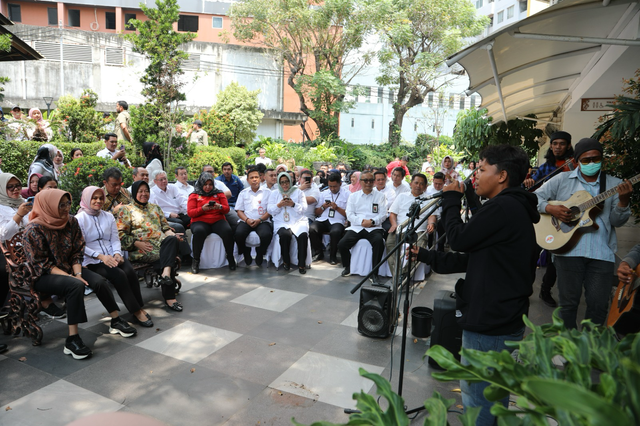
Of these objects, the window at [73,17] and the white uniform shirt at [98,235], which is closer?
the white uniform shirt at [98,235]

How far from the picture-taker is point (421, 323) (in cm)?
455

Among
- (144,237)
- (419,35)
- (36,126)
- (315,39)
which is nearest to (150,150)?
(36,126)

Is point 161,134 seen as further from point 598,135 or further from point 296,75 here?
point 296,75

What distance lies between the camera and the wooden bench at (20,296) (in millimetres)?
4320

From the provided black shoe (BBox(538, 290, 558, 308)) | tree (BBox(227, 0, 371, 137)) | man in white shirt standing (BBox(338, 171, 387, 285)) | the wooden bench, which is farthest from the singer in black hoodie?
tree (BBox(227, 0, 371, 137))

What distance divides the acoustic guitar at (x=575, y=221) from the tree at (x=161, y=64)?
8804 mm

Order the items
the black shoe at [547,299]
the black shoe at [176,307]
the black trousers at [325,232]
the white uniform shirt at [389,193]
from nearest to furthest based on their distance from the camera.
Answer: the black shoe at [176,307] < the black shoe at [547,299] < the black trousers at [325,232] < the white uniform shirt at [389,193]

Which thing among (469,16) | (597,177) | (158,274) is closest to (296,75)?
(469,16)

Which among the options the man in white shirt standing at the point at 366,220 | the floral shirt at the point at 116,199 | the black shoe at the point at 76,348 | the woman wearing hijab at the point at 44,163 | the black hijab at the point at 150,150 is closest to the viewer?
the black shoe at the point at 76,348

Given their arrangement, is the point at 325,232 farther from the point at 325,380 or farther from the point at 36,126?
the point at 36,126

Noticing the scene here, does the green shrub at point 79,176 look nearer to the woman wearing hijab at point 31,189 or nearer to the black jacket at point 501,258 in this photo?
the woman wearing hijab at point 31,189

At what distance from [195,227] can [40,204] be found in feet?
9.83

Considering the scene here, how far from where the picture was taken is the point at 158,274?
236 inches

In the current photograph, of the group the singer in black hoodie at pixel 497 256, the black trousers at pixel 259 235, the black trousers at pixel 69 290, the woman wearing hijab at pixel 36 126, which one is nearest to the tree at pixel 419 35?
the woman wearing hijab at pixel 36 126
